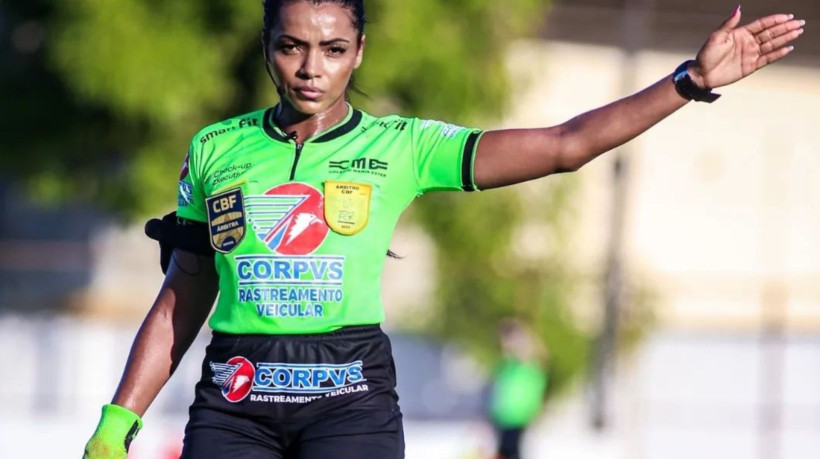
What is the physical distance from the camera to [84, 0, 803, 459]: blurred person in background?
3.56 m

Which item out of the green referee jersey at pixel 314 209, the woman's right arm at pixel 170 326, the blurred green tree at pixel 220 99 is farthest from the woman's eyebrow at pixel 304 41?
the blurred green tree at pixel 220 99

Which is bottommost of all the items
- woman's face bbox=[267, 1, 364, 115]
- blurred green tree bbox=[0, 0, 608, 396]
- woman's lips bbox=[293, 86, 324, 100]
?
woman's lips bbox=[293, 86, 324, 100]

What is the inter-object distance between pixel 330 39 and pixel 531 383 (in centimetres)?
1070

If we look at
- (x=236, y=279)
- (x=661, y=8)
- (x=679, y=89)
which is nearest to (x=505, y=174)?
(x=679, y=89)

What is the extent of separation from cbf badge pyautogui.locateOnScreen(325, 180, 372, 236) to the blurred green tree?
999 centimetres

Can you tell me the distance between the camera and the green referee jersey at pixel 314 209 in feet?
11.8

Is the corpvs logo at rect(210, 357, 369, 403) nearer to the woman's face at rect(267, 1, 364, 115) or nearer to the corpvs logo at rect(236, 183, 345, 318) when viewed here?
the corpvs logo at rect(236, 183, 345, 318)

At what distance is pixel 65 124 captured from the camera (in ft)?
50.9

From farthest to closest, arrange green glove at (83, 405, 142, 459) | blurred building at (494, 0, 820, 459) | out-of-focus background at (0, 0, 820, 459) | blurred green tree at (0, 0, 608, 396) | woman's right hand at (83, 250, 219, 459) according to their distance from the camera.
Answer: blurred building at (494, 0, 820, 459), out-of-focus background at (0, 0, 820, 459), blurred green tree at (0, 0, 608, 396), woman's right hand at (83, 250, 219, 459), green glove at (83, 405, 142, 459)

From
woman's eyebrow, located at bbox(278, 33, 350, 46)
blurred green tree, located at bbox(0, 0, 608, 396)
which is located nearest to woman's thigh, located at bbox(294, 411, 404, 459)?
woman's eyebrow, located at bbox(278, 33, 350, 46)

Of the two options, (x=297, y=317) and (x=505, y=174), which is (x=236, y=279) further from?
(x=505, y=174)

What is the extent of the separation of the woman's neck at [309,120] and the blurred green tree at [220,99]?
9.74m

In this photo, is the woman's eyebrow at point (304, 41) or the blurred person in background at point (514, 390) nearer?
the woman's eyebrow at point (304, 41)

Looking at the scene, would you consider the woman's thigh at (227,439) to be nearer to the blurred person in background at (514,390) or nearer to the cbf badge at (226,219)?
the cbf badge at (226,219)
